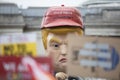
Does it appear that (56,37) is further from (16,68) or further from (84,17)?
(84,17)

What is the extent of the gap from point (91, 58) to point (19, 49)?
0.17m

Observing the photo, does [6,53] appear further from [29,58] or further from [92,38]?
[92,38]

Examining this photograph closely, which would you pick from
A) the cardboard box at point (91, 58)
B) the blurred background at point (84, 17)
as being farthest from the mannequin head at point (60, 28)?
the blurred background at point (84, 17)

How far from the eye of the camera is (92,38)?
99 centimetres

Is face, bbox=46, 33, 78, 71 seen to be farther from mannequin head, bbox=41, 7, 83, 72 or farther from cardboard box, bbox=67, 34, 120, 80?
cardboard box, bbox=67, 34, 120, 80

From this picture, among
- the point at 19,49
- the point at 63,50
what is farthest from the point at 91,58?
the point at 63,50

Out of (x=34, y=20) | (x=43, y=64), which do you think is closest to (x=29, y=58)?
(x=43, y=64)

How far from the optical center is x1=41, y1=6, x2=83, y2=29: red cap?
4.60 ft

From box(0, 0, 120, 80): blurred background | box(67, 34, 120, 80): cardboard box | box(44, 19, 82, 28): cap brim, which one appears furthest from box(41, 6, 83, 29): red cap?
box(0, 0, 120, 80): blurred background

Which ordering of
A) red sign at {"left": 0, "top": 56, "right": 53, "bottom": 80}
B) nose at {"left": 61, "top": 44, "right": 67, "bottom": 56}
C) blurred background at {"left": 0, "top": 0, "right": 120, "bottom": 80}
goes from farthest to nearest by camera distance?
blurred background at {"left": 0, "top": 0, "right": 120, "bottom": 80} < nose at {"left": 61, "top": 44, "right": 67, "bottom": 56} < red sign at {"left": 0, "top": 56, "right": 53, "bottom": 80}

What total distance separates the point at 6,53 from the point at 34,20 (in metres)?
6.16

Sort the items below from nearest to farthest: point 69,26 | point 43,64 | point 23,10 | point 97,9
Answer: point 43,64 < point 69,26 < point 23,10 < point 97,9

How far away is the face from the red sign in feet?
1.33

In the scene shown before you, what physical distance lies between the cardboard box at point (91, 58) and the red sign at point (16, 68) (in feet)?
0.23
